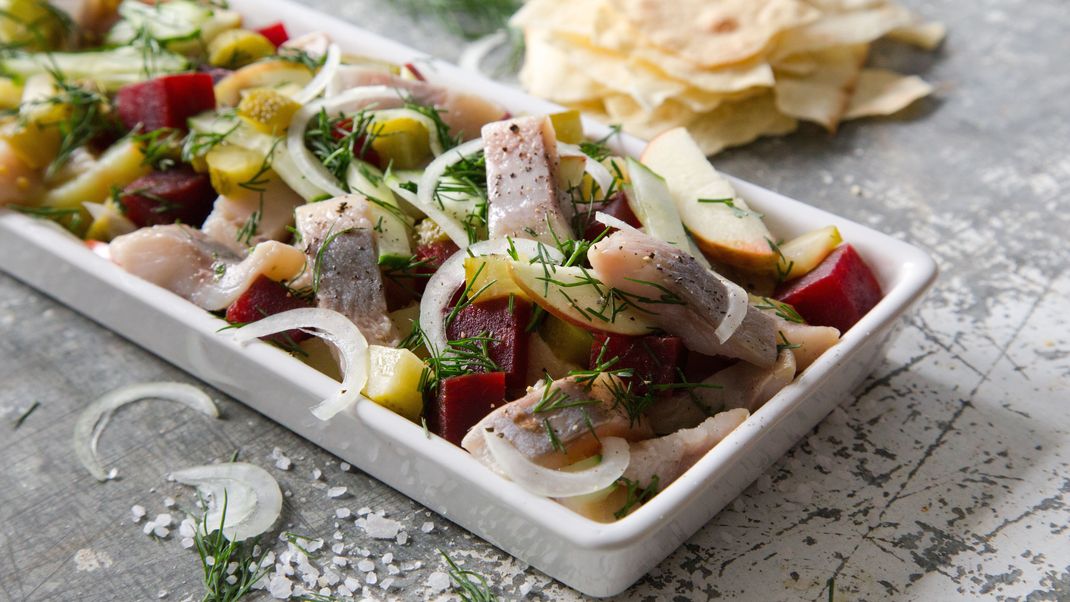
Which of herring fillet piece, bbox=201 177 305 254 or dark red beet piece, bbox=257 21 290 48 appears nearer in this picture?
herring fillet piece, bbox=201 177 305 254

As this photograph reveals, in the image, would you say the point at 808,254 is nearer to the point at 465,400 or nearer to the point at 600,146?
the point at 600,146

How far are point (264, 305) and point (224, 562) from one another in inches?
20.7

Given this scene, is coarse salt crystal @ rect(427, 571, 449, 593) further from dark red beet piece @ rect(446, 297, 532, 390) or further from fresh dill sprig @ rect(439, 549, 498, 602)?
dark red beet piece @ rect(446, 297, 532, 390)

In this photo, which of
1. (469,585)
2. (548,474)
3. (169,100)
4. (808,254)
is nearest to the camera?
(548,474)

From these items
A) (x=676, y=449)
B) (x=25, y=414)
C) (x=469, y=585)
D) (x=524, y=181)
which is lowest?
(x=25, y=414)

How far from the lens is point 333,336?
2311 millimetres

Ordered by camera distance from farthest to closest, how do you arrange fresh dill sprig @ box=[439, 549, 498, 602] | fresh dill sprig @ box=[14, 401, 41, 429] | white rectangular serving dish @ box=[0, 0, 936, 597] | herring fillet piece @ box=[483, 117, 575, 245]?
fresh dill sprig @ box=[14, 401, 41, 429], herring fillet piece @ box=[483, 117, 575, 245], fresh dill sprig @ box=[439, 549, 498, 602], white rectangular serving dish @ box=[0, 0, 936, 597]

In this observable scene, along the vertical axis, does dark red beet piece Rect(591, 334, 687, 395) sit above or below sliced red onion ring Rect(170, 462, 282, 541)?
above

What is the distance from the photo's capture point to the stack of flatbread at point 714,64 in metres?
3.46

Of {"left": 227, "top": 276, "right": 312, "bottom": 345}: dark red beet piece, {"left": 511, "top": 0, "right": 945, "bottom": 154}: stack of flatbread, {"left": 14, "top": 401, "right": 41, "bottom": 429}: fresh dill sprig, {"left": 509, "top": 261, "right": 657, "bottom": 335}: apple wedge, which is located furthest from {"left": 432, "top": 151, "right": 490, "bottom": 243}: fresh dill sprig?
{"left": 14, "top": 401, "right": 41, "bottom": 429}: fresh dill sprig

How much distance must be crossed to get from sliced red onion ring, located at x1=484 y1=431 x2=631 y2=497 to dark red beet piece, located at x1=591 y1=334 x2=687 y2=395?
0.66ft

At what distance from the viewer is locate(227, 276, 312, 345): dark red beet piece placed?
239cm

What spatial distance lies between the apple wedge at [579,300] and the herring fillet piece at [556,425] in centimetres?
13

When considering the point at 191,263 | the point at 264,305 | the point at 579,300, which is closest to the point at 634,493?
the point at 579,300
